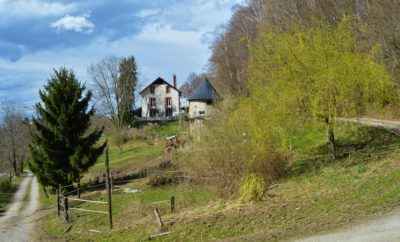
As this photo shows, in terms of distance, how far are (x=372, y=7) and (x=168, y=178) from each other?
17025mm

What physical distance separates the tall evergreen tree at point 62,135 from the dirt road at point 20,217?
314 cm

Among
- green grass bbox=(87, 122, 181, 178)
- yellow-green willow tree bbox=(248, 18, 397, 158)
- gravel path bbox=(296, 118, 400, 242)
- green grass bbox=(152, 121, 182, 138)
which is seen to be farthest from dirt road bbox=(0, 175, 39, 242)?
green grass bbox=(152, 121, 182, 138)

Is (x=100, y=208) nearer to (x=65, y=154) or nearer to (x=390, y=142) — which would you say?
(x=65, y=154)

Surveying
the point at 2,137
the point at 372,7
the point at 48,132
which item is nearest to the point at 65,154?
the point at 48,132

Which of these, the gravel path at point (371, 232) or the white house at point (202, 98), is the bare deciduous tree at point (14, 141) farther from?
the gravel path at point (371, 232)

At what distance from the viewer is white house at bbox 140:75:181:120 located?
85.4 metres

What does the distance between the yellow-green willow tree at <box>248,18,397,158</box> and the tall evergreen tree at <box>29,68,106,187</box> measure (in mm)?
14992

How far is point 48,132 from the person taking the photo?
3112 cm

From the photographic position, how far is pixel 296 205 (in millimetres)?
12742

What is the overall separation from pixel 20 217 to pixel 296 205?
22735 mm

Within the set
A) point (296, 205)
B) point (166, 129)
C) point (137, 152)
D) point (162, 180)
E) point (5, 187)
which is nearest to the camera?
point (296, 205)

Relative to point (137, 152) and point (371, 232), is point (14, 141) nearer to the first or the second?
point (137, 152)

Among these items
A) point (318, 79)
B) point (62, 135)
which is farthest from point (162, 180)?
point (318, 79)

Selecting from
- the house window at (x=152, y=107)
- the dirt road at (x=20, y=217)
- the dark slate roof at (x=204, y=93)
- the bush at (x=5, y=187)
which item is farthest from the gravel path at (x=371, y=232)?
the house window at (x=152, y=107)
